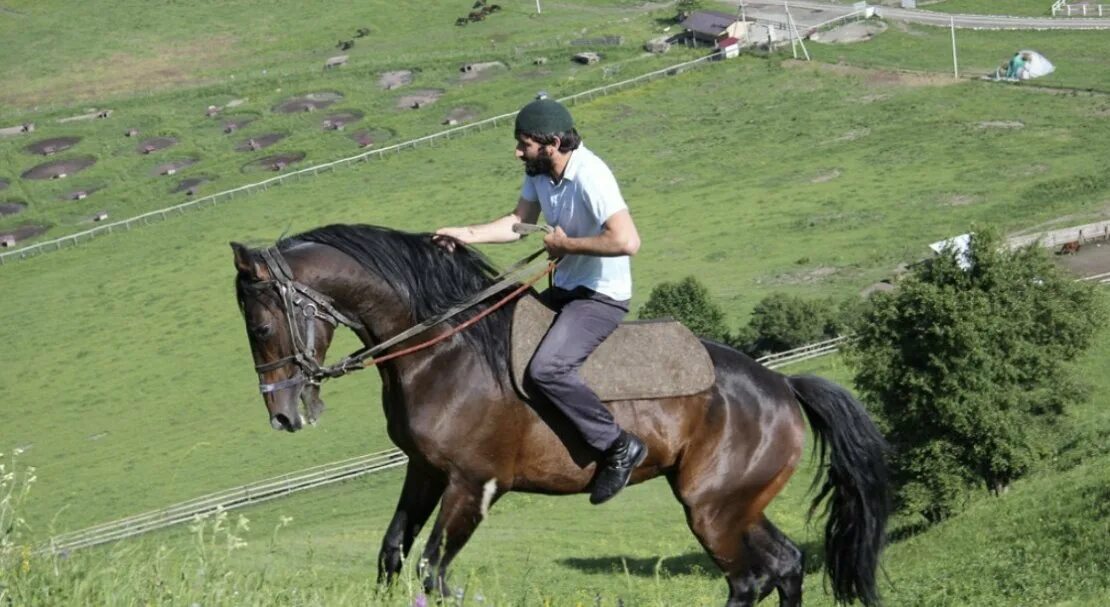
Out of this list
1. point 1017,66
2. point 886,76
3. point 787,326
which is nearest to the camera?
point 787,326

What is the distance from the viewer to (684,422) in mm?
12500

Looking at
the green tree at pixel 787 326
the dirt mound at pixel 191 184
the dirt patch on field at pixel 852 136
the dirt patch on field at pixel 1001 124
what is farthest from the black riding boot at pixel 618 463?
the dirt mound at pixel 191 184

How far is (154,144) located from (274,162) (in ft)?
38.6

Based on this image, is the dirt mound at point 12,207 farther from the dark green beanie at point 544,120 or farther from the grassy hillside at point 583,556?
the dark green beanie at point 544,120

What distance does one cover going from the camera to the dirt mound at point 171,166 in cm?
9531

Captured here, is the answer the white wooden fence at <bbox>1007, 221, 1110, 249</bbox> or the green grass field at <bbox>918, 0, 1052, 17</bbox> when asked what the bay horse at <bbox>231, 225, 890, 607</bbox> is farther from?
the green grass field at <bbox>918, 0, 1052, 17</bbox>

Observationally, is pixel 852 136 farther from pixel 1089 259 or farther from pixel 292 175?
pixel 292 175

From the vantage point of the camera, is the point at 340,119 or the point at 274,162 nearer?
the point at 274,162

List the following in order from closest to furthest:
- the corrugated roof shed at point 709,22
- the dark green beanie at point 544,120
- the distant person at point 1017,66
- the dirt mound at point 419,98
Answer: the dark green beanie at point 544,120, the distant person at point 1017,66, the dirt mound at point 419,98, the corrugated roof shed at point 709,22

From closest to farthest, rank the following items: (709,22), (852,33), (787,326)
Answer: (787,326)
(852,33)
(709,22)

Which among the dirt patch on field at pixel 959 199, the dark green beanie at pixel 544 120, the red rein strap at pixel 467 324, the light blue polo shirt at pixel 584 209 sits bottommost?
the dirt patch on field at pixel 959 199

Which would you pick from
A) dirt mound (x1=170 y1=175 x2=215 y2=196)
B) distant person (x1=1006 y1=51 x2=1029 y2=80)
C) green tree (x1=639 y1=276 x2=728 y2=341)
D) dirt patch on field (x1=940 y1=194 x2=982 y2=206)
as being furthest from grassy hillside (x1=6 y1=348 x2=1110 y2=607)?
dirt mound (x1=170 y1=175 x2=215 y2=196)

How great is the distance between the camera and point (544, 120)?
38.4ft

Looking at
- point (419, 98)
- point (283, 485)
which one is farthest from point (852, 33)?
point (283, 485)
